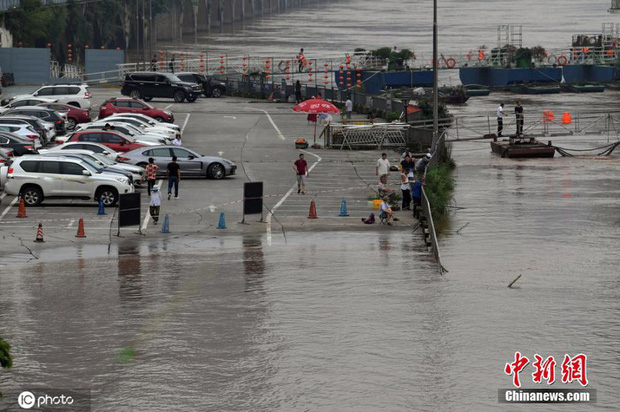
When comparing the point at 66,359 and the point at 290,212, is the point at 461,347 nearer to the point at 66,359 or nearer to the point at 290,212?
the point at 66,359

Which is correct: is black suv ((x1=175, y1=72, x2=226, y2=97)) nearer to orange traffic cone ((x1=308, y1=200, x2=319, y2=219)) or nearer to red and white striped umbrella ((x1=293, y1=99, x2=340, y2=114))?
red and white striped umbrella ((x1=293, y1=99, x2=340, y2=114))

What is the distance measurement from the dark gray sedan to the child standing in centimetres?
803

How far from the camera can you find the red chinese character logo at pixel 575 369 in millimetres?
21688

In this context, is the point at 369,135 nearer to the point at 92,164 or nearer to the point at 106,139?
the point at 106,139

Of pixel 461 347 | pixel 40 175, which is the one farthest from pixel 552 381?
pixel 40 175

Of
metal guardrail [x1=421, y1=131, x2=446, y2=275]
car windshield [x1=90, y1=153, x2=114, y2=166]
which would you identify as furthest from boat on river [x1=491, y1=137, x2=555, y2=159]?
car windshield [x1=90, y1=153, x2=114, y2=166]

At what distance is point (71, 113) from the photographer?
62.2m

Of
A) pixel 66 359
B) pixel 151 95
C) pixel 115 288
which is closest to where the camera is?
pixel 66 359

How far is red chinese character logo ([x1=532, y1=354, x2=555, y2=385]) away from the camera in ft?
70.8

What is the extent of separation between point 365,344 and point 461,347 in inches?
74.0

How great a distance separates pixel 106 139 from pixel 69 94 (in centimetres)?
1807

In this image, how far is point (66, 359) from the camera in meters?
23.1

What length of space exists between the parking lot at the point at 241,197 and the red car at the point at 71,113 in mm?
5039

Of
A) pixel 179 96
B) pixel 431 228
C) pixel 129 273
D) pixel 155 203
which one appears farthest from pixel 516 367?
pixel 179 96
